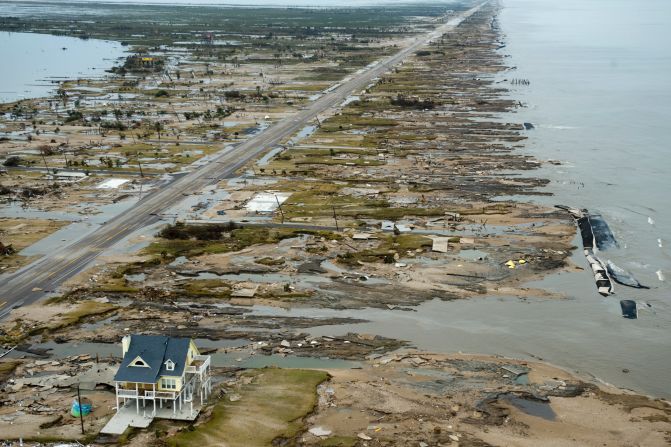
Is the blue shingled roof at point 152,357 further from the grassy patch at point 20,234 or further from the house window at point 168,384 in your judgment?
the grassy patch at point 20,234

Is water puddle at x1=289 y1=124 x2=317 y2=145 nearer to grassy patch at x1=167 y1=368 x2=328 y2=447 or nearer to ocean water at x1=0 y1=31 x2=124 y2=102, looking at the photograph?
grassy patch at x1=167 y1=368 x2=328 y2=447

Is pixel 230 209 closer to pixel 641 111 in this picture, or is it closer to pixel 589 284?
pixel 589 284

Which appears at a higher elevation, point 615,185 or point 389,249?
point 615,185

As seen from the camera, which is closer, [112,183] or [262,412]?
[262,412]

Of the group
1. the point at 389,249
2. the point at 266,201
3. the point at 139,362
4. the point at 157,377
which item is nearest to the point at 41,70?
the point at 266,201

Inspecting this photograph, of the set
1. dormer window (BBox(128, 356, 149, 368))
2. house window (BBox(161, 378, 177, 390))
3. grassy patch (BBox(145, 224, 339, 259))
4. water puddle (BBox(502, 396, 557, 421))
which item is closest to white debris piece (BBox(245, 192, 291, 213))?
grassy patch (BBox(145, 224, 339, 259))

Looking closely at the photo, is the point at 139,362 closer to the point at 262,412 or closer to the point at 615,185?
the point at 262,412
